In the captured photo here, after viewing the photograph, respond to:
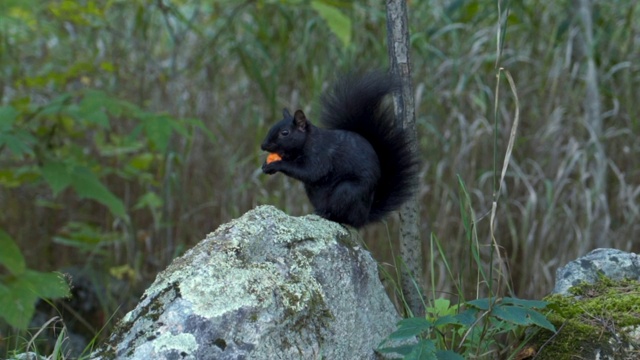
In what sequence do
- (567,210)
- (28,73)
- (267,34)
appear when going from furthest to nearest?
(28,73)
(267,34)
(567,210)

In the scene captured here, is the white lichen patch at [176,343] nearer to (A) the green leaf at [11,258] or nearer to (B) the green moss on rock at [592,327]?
(B) the green moss on rock at [592,327]

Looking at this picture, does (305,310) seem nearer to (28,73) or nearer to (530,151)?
(530,151)

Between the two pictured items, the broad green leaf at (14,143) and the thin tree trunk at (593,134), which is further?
the thin tree trunk at (593,134)

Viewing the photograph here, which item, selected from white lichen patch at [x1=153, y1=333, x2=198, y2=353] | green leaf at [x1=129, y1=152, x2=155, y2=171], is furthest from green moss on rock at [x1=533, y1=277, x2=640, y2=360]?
green leaf at [x1=129, y1=152, x2=155, y2=171]

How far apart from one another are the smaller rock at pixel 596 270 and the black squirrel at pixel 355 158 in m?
0.59

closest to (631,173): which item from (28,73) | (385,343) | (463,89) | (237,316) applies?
(463,89)

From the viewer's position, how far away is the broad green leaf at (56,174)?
410 centimetres

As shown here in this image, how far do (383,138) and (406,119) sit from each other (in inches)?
4.2

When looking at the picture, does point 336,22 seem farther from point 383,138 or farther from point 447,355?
point 447,355

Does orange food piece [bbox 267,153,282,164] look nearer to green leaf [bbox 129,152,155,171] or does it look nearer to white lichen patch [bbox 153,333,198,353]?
white lichen patch [bbox 153,333,198,353]

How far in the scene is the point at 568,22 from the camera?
5.06 m

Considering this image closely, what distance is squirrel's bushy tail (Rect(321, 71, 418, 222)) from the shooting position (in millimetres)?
2891

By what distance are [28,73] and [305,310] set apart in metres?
4.88

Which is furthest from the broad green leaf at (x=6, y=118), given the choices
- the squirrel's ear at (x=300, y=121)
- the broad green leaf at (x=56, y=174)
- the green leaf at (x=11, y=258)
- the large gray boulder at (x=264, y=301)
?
the large gray boulder at (x=264, y=301)
